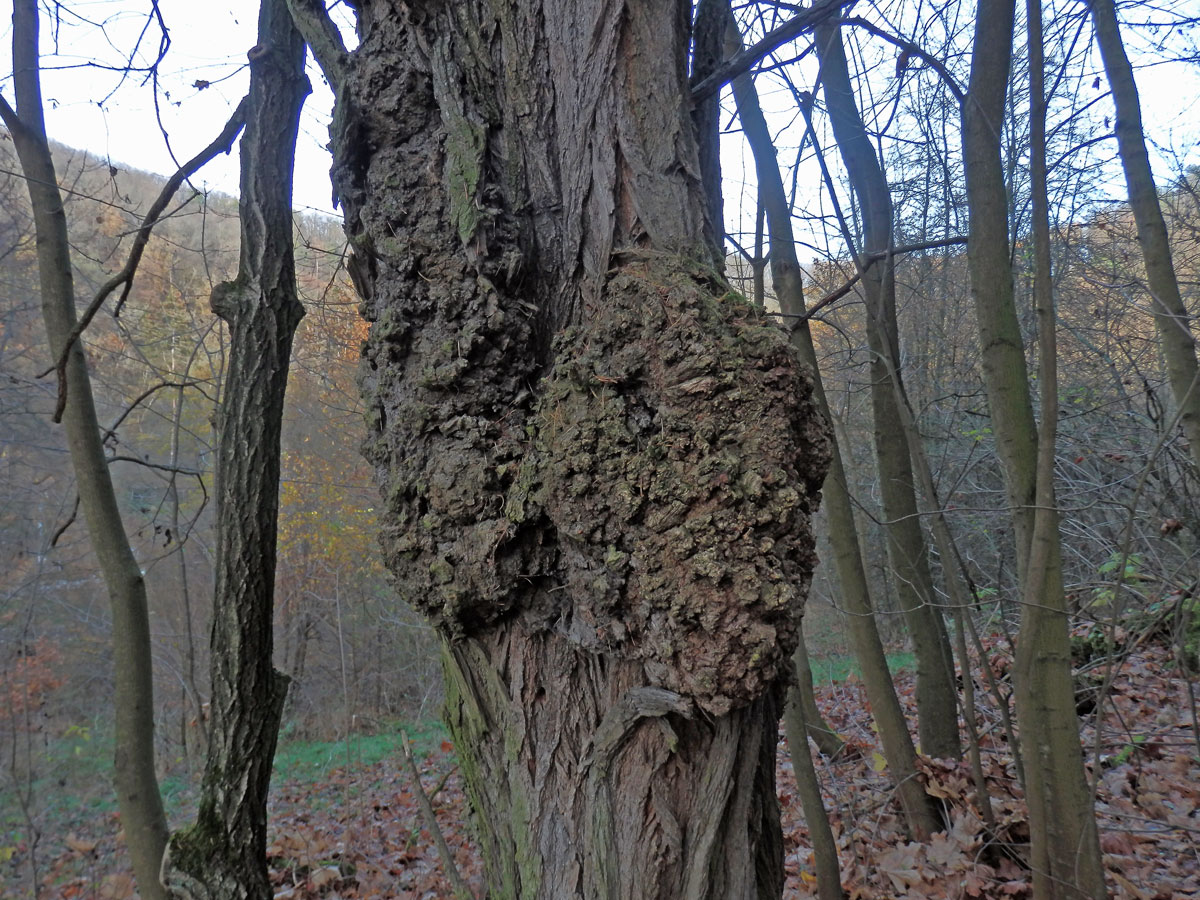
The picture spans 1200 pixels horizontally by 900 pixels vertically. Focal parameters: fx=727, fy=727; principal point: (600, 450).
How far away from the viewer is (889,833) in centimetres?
404

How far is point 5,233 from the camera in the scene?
6734 millimetres

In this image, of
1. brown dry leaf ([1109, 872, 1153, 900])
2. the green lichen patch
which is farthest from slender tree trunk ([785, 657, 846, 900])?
the green lichen patch

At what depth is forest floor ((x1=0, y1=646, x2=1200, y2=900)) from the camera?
3377 mm

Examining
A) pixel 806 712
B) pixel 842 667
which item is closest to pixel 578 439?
pixel 806 712

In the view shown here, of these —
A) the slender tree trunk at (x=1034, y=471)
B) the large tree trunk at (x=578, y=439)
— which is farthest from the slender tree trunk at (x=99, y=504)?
the slender tree trunk at (x=1034, y=471)

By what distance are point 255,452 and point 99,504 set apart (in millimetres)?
1208

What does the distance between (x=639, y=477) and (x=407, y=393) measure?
21.1 inches

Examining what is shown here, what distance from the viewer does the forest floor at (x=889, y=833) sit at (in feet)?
11.1

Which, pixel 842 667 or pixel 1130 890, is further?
pixel 842 667

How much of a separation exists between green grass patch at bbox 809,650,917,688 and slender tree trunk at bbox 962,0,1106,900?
7.29 meters

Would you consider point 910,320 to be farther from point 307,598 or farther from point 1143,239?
point 307,598

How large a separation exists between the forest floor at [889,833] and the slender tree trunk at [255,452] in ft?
2.08

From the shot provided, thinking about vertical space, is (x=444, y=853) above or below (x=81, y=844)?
above

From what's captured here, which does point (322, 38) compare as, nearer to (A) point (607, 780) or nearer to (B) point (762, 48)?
(B) point (762, 48)
